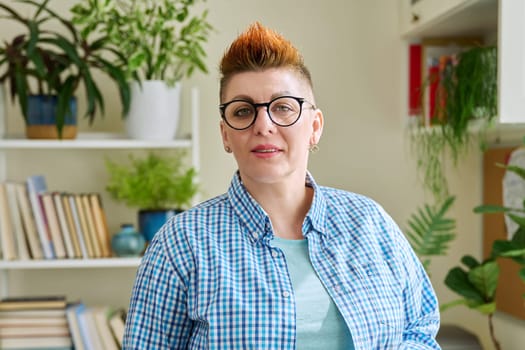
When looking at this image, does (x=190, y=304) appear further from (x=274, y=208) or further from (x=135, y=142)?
(x=135, y=142)

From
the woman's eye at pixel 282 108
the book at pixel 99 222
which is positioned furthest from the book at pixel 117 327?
the woman's eye at pixel 282 108

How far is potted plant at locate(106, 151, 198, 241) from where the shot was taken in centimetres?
237

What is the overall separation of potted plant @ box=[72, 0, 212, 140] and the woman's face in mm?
1128

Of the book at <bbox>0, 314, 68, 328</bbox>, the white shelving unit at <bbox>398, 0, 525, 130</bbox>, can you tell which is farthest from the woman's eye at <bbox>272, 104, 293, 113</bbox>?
the book at <bbox>0, 314, 68, 328</bbox>

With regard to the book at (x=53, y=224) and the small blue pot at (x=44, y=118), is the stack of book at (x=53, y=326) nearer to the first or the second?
the book at (x=53, y=224)

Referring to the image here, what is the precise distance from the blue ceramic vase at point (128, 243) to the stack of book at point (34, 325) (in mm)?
239

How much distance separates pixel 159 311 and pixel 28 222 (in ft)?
4.21

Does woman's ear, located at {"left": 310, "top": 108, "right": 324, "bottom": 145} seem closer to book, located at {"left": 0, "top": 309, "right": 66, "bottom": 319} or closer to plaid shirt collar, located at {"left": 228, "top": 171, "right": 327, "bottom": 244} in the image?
plaid shirt collar, located at {"left": 228, "top": 171, "right": 327, "bottom": 244}

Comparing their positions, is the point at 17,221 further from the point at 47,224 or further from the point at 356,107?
the point at 356,107

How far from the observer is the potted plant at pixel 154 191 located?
2.37 metres

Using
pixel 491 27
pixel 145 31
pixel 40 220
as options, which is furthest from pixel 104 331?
pixel 491 27

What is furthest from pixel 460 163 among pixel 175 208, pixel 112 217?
pixel 112 217

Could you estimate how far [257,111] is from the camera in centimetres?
120

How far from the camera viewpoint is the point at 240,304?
1164mm
